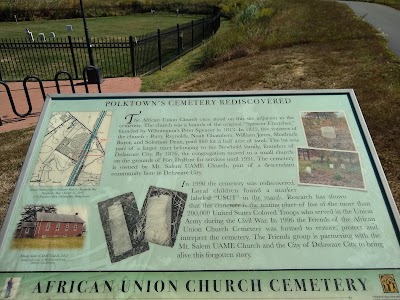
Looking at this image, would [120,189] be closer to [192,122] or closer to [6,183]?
[192,122]

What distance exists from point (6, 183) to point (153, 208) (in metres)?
3.57

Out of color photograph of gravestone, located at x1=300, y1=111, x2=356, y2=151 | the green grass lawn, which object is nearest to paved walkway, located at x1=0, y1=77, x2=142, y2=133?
color photograph of gravestone, located at x1=300, y1=111, x2=356, y2=151

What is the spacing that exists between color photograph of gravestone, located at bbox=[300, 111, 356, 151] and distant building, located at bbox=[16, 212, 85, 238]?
6.49 feet

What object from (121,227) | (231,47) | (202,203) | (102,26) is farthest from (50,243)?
(102,26)

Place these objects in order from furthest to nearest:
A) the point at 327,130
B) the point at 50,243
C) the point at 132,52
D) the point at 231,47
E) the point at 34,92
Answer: the point at 231,47 < the point at 132,52 < the point at 34,92 < the point at 327,130 < the point at 50,243

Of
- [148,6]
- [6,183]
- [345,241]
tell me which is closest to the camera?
[345,241]

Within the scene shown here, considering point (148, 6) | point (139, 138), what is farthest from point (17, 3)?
point (139, 138)

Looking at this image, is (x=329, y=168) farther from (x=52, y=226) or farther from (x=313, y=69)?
(x=313, y=69)

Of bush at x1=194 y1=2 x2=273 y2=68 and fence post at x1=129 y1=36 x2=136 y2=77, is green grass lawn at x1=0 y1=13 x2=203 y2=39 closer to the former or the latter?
bush at x1=194 y1=2 x2=273 y2=68

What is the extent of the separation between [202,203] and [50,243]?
3.83 ft

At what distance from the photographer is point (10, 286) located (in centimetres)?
257

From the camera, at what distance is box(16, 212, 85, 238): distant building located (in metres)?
2.74

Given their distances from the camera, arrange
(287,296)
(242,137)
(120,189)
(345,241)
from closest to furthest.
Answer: (287,296) → (345,241) → (120,189) → (242,137)

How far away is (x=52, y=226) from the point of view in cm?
277
